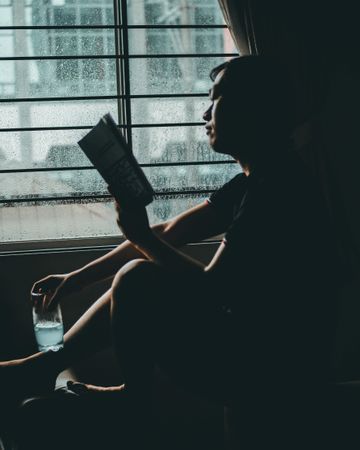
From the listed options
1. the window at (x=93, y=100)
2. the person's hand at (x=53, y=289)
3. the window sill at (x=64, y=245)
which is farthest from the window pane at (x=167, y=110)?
the person's hand at (x=53, y=289)

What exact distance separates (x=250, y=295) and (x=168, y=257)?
23cm

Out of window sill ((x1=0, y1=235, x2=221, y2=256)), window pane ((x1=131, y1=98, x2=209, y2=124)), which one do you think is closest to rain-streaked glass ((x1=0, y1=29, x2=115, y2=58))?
window pane ((x1=131, y1=98, x2=209, y2=124))

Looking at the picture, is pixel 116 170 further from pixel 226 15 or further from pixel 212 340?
pixel 226 15

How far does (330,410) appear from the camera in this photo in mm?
1613

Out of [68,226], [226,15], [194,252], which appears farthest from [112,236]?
[226,15]

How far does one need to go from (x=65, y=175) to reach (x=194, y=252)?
0.63 m

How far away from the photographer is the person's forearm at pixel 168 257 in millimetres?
1578

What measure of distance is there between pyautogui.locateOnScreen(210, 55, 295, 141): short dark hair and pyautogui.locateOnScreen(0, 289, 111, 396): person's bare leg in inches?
26.5

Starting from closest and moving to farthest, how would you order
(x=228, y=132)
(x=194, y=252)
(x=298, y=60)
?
(x=228, y=132) → (x=298, y=60) → (x=194, y=252)

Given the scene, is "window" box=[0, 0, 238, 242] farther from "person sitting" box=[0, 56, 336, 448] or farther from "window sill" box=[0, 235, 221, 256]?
"person sitting" box=[0, 56, 336, 448]

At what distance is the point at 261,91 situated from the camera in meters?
1.62

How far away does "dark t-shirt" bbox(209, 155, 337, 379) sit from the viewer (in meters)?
1.52

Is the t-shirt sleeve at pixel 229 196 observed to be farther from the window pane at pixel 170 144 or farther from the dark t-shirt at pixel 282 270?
the window pane at pixel 170 144

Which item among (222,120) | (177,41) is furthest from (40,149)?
(222,120)
